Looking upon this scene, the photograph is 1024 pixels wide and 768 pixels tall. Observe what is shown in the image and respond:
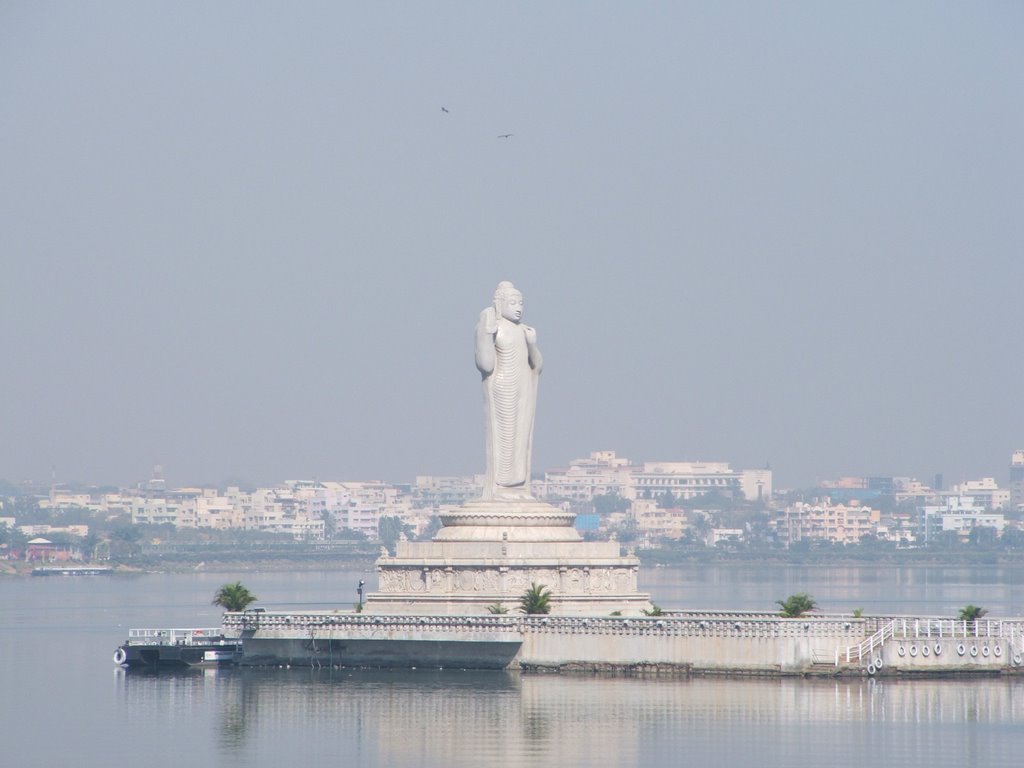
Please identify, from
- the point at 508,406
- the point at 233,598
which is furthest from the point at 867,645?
the point at 233,598

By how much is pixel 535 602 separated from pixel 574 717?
8.07 metres

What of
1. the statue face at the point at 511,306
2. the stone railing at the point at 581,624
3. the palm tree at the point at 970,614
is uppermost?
the statue face at the point at 511,306

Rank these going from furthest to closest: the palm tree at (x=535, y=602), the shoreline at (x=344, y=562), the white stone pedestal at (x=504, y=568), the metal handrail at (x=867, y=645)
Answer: the shoreline at (x=344, y=562)
the white stone pedestal at (x=504, y=568)
the palm tree at (x=535, y=602)
the metal handrail at (x=867, y=645)

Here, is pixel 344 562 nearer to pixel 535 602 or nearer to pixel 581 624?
pixel 535 602

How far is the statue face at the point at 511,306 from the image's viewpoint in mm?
51688

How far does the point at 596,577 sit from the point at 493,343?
226 inches

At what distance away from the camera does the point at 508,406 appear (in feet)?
170

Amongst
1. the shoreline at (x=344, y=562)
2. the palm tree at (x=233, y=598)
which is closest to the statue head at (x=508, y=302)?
the palm tree at (x=233, y=598)

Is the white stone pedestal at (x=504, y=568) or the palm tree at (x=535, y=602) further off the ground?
the white stone pedestal at (x=504, y=568)

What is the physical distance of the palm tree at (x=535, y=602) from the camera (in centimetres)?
4725

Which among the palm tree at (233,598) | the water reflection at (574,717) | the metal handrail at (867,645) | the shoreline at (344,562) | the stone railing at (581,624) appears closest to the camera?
the water reflection at (574,717)

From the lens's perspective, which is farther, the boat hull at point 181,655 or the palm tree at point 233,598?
the boat hull at point 181,655

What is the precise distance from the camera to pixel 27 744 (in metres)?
38.1

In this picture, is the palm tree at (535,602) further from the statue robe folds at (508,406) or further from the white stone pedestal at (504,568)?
the statue robe folds at (508,406)
